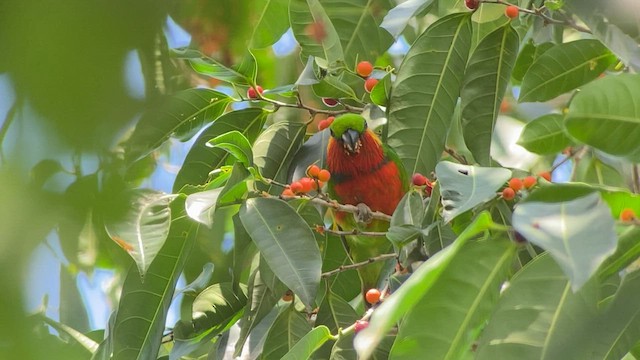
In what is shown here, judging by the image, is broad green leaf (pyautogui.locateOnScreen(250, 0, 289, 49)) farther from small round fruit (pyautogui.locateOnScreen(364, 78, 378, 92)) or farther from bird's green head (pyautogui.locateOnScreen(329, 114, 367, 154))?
bird's green head (pyautogui.locateOnScreen(329, 114, 367, 154))

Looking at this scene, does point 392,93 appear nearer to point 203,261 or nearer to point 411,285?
point 203,261

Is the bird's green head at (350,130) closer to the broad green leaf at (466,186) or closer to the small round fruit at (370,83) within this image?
the small round fruit at (370,83)

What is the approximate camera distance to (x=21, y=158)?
0.33 m


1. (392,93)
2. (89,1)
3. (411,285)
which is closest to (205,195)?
(392,93)

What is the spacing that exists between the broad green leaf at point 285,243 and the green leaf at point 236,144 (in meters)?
0.10

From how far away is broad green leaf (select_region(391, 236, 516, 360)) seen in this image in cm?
134

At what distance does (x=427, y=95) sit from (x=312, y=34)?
14.7 inches

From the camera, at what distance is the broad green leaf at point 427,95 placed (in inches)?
90.9

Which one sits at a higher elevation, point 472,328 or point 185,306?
point 472,328

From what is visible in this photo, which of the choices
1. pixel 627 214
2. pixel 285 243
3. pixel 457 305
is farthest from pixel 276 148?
pixel 627 214

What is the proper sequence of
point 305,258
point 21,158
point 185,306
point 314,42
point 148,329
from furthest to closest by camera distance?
point 314,42
point 185,306
point 148,329
point 305,258
point 21,158

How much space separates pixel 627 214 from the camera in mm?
1354

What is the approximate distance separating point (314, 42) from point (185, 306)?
830mm

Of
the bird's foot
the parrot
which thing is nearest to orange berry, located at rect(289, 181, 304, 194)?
the bird's foot
